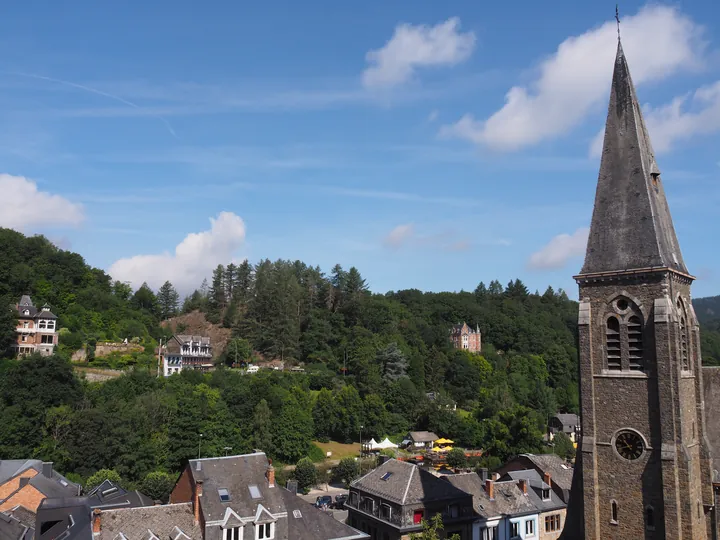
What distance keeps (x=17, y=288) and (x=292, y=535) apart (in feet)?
225

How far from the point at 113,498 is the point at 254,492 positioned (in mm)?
12820

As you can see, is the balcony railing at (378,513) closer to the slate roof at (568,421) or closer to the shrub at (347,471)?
the shrub at (347,471)

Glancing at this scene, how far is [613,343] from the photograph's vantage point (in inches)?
885

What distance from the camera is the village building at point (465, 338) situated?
125m

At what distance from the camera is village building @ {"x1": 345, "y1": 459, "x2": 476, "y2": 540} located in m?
34.3

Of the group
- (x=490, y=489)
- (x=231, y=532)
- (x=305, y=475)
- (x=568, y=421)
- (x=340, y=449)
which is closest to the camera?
(x=231, y=532)

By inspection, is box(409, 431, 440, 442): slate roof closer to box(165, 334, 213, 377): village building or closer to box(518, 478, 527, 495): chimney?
box(165, 334, 213, 377): village building

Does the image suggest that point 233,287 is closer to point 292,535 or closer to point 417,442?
point 417,442

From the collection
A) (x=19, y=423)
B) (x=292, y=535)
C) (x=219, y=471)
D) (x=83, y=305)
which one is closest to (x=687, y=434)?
(x=292, y=535)

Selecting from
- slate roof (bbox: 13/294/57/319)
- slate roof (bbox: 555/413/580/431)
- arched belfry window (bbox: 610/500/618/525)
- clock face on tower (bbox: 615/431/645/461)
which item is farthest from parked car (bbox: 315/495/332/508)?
slate roof (bbox: 555/413/580/431)

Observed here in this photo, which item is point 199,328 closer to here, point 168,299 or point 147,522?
point 168,299

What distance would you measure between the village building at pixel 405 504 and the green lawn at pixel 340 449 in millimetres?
28559

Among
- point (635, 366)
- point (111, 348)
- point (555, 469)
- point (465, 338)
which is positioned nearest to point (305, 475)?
point (555, 469)

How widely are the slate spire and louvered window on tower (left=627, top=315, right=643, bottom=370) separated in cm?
206
